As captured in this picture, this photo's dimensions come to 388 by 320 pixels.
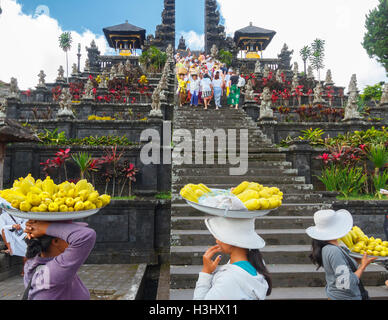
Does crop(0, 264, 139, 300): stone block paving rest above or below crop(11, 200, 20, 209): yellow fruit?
below

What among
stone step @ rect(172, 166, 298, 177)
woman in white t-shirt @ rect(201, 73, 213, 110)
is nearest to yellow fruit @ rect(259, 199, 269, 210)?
stone step @ rect(172, 166, 298, 177)

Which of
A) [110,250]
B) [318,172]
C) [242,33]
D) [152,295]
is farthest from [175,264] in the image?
[242,33]

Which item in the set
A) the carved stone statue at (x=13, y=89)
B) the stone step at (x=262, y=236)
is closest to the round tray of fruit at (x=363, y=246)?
the stone step at (x=262, y=236)

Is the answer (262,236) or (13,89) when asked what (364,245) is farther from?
(13,89)

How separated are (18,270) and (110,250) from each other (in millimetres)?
1924

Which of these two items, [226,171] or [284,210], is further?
[226,171]

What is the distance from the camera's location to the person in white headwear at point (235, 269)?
5.56ft

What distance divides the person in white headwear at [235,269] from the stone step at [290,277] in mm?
2386

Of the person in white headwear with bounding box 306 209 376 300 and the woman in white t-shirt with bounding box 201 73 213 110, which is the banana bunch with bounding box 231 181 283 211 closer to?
the person in white headwear with bounding box 306 209 376 300

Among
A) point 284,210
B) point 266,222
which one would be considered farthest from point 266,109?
point 266,222

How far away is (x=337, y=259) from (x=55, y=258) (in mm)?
2358

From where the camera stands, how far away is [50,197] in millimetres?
2207

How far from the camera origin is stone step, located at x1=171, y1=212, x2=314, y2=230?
5117 mm

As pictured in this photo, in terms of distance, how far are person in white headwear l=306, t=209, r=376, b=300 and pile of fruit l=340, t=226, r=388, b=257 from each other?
0.10 metres
